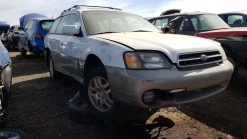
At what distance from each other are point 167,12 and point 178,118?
634 cm

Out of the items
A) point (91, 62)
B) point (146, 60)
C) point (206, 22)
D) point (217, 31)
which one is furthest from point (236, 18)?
point (146, 60)

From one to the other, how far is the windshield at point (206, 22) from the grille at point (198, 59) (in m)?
3.45

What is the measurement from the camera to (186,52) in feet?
8.48

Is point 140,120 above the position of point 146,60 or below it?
below

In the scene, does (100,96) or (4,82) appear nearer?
(4,82)

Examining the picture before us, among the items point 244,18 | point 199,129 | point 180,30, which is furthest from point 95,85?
point 244,18

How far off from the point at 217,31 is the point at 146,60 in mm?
3178

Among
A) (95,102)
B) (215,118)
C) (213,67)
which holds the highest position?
(213,67)

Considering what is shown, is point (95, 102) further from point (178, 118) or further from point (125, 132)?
point (178, 118)

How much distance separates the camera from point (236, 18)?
7.61 metres

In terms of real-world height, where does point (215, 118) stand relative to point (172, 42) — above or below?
below

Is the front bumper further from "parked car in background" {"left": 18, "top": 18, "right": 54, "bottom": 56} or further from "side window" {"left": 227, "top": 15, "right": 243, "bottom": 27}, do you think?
"parked car in background" {"left": 18, "top": 18, "right": 54, "bottom": 56}

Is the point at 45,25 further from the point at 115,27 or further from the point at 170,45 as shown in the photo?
the point at 170,45

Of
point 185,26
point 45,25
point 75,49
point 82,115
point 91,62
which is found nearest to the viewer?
point 82,115
